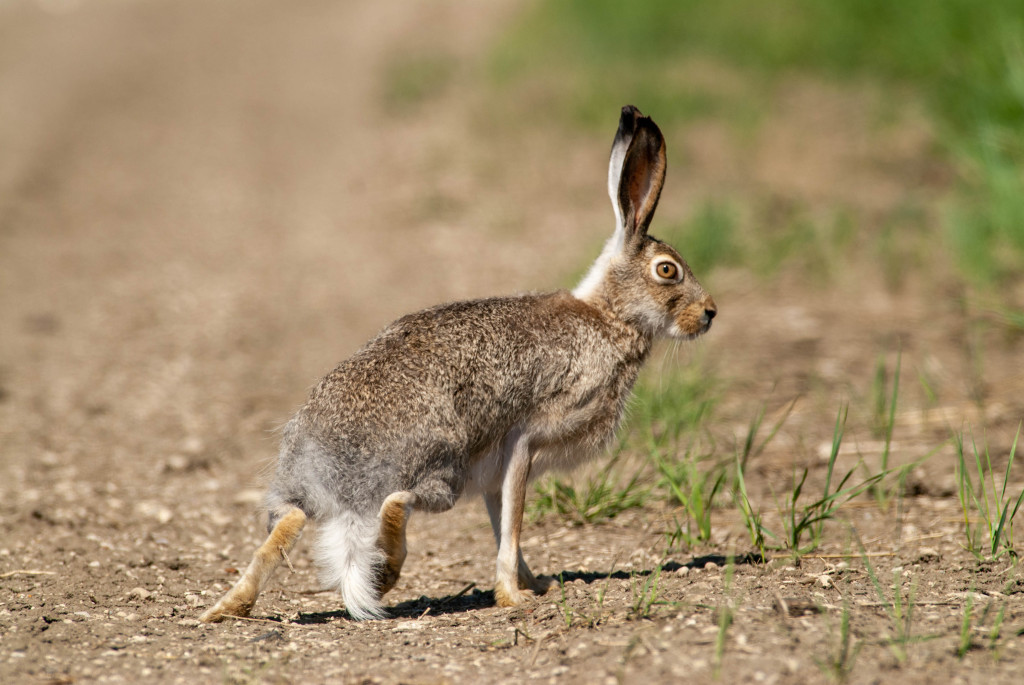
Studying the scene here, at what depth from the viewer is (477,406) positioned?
13.4 feet

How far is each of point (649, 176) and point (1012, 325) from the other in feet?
12.8

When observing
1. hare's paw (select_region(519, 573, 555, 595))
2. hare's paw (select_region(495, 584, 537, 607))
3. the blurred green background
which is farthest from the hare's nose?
the blurred green background

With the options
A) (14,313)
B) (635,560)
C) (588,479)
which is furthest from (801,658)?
(14,313)

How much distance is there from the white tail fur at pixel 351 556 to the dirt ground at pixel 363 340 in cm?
15

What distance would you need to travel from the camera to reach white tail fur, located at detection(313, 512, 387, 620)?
3826 millimetres

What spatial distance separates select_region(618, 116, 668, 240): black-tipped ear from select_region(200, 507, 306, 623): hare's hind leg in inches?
78.3

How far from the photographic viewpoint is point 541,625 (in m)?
3.83

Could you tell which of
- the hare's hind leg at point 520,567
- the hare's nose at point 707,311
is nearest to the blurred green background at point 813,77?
the hare's nose at point 707,311

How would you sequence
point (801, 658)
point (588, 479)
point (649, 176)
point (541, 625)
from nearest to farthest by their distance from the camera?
point (801, 658)
point (541, 625)
point (649, 176)
point (588, 479)

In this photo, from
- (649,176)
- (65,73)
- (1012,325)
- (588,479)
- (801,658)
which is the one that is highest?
(65,73)

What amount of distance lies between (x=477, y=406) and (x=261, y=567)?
1.02 meters

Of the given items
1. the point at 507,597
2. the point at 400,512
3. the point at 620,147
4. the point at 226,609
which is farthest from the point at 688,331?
the point at 226,609

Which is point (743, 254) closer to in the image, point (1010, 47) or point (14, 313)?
point (1010, 47)

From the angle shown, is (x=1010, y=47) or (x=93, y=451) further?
(x=1010, y=47)
